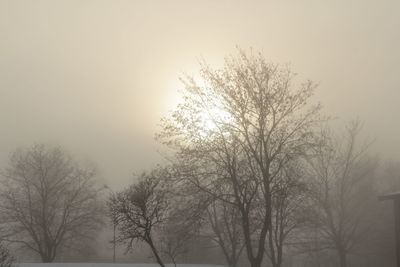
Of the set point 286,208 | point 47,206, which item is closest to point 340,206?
point 286,208

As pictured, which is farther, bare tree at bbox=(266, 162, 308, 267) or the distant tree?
bare tree at bbox=(266, 162, 308, 267)

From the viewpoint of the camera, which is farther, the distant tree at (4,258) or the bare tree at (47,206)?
the bare tree at (47,206)

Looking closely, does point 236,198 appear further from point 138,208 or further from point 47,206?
point 47,206

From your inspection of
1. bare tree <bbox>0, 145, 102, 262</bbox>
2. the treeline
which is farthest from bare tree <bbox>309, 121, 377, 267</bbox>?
bare tree <bbox>0, 145, 102, 262</bbox>

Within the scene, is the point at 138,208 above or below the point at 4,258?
above

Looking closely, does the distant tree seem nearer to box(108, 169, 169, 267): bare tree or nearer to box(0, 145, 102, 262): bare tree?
box(108, 169, 169, 267): bare tree

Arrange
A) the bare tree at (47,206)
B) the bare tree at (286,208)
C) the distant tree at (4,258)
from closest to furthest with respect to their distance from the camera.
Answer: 1. the distant tree at (4,258)
2. the bare tree at (286,208)
3. the bare tree at (47,206)

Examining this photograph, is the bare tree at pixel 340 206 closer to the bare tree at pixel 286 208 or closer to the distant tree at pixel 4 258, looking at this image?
the bare tree at pixel 286 208

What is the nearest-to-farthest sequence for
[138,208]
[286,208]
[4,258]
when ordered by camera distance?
[4,258] < [138,208] < [286,208]

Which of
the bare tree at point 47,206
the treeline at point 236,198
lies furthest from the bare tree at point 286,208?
the bare tree at point 47,206

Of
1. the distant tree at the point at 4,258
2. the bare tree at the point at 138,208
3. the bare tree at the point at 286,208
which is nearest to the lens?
the distant tree at the point at 4,258

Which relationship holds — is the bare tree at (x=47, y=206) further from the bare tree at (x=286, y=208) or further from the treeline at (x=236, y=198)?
the bare tree at (x=286, y=208)

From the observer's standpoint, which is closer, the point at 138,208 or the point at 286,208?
the point at 138,208

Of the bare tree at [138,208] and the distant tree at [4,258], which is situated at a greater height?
the bare tree at [138,208]
